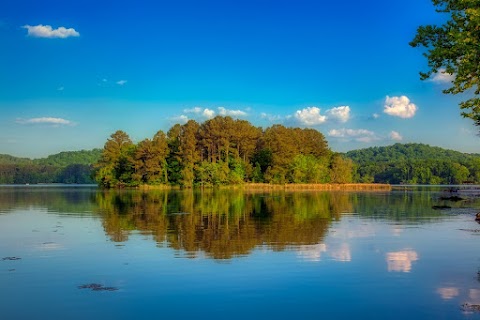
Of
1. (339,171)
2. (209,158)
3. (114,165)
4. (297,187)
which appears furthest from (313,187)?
(114,165)

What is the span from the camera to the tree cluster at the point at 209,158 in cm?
13425

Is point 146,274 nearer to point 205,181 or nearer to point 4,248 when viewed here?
point 4,248

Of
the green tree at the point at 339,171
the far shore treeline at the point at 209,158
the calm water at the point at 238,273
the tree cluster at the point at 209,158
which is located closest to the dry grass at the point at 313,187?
the far shore treeline at the point at 209,158

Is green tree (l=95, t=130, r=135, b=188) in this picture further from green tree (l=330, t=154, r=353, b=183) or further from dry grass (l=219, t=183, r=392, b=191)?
green tree (l=330, t=154, r=353, b=183)

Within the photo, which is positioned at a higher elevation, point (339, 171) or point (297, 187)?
point (339, 171)

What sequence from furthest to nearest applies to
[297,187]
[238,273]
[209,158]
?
1. [209,158]
2. [297,187]
3. [238,273]

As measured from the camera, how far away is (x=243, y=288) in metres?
14.1

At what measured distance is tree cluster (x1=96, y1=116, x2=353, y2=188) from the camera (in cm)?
13425

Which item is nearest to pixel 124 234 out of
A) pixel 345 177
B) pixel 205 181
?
pixel 205 181

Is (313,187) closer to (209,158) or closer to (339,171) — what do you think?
(339,171)

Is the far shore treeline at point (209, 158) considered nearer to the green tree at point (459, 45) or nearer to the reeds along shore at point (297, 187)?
the reeds along shore at point (297, 187)

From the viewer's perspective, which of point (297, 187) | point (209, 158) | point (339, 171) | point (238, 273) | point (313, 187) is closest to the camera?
point (238, 273)

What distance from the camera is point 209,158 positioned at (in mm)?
137125

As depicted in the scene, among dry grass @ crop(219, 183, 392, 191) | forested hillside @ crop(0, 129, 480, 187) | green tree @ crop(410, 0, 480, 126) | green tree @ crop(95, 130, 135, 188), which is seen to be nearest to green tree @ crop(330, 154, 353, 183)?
forested hillside @ crop(0, 129, 480, 187)
